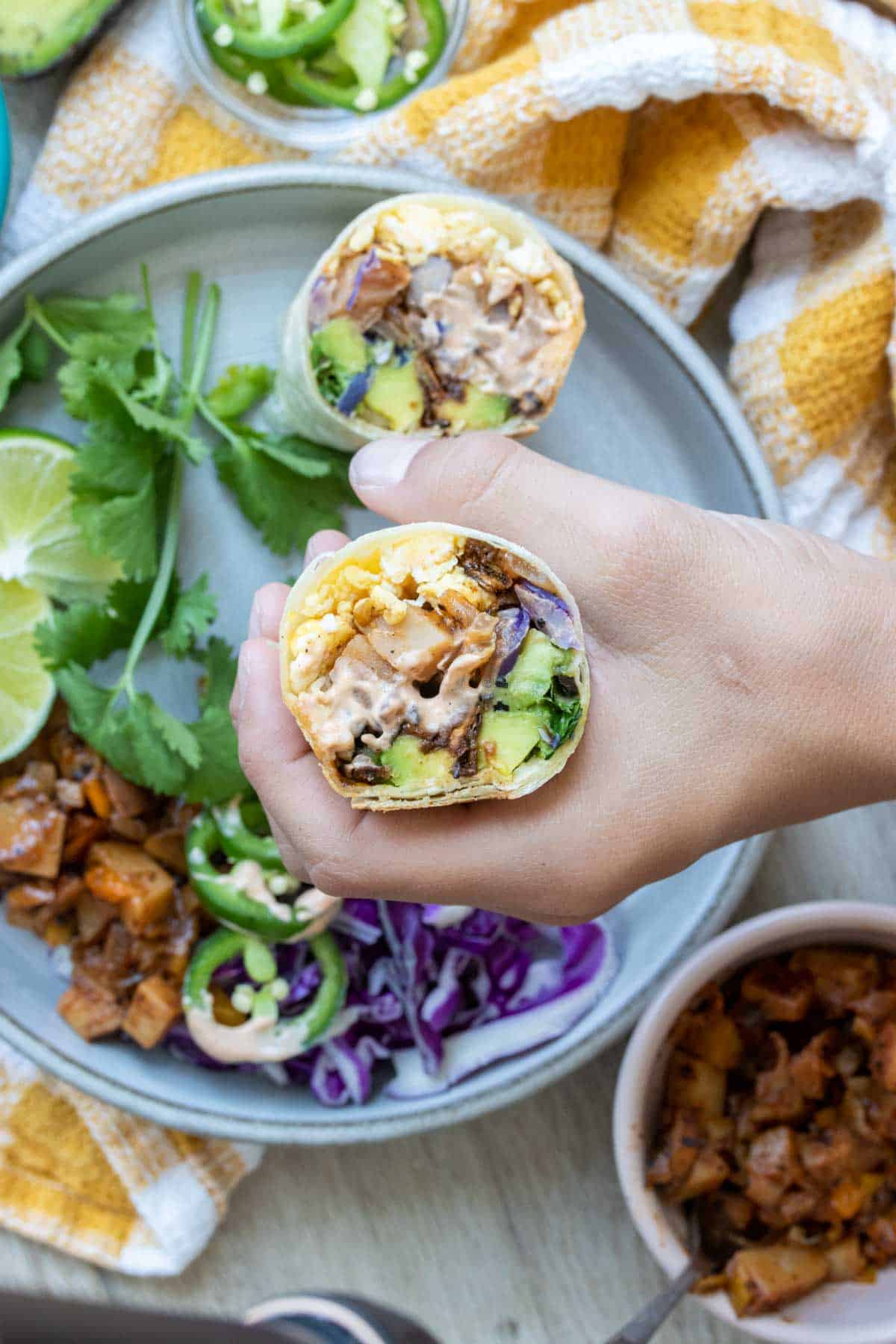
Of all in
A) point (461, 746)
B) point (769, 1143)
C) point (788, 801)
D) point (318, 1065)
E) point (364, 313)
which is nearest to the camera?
point (461, 746)

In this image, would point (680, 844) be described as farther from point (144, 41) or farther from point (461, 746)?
point (144, 41)

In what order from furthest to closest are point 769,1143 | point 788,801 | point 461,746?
point 769,1143
point 788,801
point 461,746

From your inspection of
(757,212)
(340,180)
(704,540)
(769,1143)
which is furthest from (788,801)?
(340,180)

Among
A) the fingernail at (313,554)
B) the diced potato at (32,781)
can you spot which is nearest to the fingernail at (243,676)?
the fingernail at (313,554)

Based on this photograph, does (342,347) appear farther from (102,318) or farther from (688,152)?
(688,152)

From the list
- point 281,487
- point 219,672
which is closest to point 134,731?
point 219,672

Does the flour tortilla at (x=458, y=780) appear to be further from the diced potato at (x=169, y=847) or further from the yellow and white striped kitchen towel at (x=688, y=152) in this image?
the yellow and white striped kitchen towel at (x=688, y=152)

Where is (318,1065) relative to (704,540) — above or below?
below
